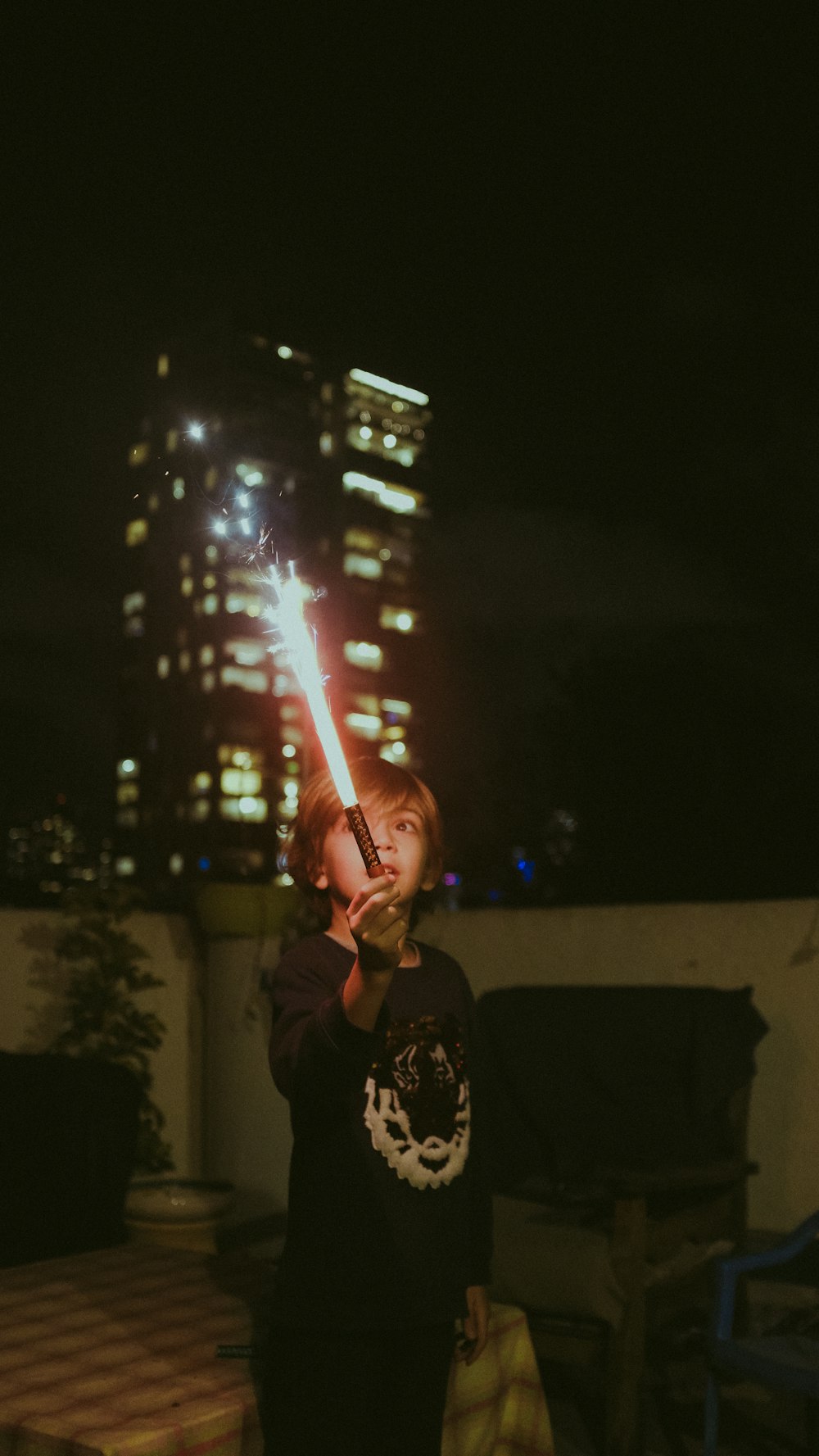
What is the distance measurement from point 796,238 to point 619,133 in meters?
2.49

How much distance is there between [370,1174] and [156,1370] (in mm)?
731

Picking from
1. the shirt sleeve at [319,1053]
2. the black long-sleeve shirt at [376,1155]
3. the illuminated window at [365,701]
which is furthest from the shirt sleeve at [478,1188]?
the illuminated window at [365,701]

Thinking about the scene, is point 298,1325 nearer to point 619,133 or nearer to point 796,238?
point 619,133

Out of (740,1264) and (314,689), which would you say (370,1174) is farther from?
(740,1264)

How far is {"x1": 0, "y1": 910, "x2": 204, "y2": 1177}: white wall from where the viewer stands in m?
5.52

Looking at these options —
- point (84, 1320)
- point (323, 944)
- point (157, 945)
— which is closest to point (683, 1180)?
point (84, 1320)

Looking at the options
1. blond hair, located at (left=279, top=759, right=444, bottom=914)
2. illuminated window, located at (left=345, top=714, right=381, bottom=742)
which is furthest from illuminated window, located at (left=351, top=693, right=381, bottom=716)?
blond hair, located at (left=279, top=759, right=444, bottom=914)

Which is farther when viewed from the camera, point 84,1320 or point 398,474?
point 398,474

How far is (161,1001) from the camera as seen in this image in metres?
6.09

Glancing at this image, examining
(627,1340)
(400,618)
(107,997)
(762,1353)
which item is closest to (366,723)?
(400,618)

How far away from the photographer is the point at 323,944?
1838mm

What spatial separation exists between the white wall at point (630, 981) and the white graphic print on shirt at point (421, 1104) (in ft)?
10.1

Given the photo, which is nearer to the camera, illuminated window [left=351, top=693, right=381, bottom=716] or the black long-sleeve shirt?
the black long-sleeve shirt

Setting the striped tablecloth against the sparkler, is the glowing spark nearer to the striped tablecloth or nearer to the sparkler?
the sparkler
